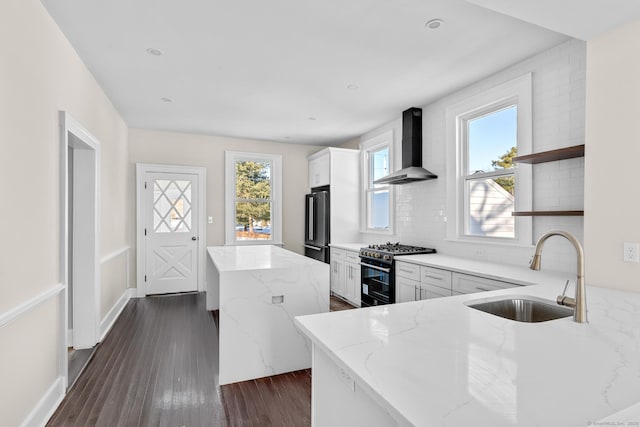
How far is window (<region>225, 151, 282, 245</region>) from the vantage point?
589 cm

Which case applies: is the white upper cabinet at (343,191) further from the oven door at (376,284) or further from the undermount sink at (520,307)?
the undermount sink at (520,307)

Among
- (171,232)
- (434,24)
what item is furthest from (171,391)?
(171,232)

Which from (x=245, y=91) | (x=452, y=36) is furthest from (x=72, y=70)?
(x=452, y=36)

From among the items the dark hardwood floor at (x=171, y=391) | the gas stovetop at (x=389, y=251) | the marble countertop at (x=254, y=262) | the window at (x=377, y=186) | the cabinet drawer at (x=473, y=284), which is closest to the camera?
the dark hardwood floor at (x=171, y=391)

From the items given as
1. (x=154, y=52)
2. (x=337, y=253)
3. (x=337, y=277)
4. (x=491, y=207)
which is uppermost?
(x=154, y=52)

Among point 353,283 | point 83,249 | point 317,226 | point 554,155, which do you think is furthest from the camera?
point 317,226

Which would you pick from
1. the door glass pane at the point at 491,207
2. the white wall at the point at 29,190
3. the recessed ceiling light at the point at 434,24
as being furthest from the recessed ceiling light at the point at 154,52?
the door glass pane at the point at 491,207

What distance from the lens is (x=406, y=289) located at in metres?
3.46

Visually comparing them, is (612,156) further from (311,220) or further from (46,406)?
(311,220)

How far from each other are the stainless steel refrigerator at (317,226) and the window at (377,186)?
651 mm

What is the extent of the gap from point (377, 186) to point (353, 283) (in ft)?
5.32

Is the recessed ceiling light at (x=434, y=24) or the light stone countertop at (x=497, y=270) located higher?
the recessed ceiling light at (x=434, y=24)

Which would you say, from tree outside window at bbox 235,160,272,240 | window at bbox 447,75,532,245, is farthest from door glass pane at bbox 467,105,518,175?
tree outside window at bbox 235,160,272,240

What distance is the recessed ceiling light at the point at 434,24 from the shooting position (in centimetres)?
240
